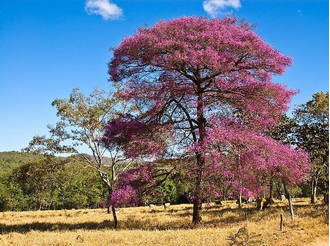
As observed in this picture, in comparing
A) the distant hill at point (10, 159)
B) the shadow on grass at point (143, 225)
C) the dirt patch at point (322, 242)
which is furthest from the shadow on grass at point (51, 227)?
the distant hill at point (10, 159)

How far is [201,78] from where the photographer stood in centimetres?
1634

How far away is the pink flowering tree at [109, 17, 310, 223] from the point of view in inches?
567

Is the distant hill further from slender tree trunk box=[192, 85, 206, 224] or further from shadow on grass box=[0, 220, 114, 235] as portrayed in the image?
slender tree trunk box=[192, 85, 206, 224]

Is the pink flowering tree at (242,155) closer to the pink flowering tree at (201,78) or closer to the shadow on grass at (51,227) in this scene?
the pink flowering tree at (201,78)

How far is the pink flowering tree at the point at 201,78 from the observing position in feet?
47.2

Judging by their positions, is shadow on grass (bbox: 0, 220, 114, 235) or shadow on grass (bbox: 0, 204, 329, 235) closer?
shadow on grass (bbox: 0, 204, 329, 235)

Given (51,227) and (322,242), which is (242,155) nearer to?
(322,242)

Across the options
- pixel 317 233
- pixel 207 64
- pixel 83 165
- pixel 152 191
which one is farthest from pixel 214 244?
pixel 83 165

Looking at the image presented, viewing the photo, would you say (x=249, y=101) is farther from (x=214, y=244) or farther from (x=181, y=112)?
(x=214, y=244)

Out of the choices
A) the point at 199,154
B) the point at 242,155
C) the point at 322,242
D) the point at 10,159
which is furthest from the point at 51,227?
the point at 10,159

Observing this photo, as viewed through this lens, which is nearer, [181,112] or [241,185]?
[241,185]

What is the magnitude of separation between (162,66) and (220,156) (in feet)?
16.8

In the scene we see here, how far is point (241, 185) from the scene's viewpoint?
14.2m

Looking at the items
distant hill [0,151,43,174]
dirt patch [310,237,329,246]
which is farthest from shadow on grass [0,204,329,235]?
distant hill [0,151,43,174]
